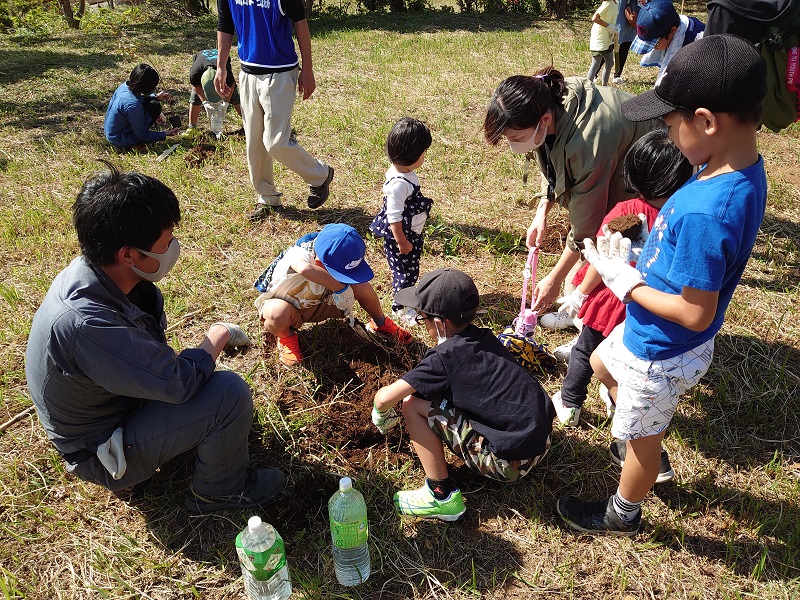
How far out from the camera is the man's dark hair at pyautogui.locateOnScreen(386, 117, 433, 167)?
3.47 metres

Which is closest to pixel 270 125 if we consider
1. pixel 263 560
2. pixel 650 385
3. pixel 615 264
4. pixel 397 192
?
pixel 397 192

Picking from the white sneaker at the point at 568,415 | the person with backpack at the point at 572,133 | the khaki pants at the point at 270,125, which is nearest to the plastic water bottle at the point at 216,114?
the khaki pants at the point at 270,125

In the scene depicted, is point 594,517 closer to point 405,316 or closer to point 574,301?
point 574,301

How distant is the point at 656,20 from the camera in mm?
4141

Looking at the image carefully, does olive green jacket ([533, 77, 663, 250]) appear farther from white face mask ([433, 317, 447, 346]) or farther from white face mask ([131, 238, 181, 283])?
white face mask ([131, 238, 181, 283])

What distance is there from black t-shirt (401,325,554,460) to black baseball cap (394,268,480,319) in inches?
4.6

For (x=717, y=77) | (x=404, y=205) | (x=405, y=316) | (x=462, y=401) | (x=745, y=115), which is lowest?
(x=405, y=316)

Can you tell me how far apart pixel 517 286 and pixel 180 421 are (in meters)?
2.47

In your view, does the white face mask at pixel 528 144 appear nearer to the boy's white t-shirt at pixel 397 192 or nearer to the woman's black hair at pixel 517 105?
the woman's black hair at pixel 517 105

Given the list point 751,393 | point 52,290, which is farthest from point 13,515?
point 751,393

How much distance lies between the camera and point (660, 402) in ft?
7.02

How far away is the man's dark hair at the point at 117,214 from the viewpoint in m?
2.18

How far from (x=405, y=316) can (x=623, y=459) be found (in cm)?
153

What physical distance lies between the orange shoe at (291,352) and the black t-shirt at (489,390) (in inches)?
41.4
